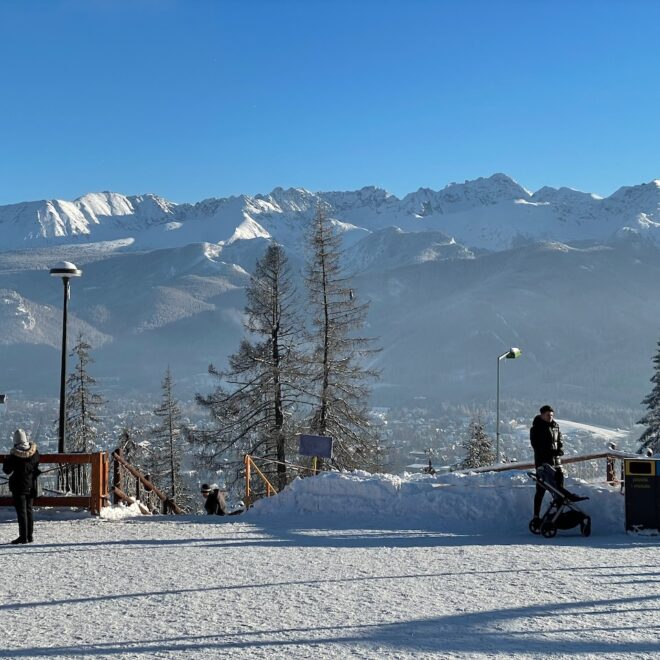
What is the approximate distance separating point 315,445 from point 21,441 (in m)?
6.86

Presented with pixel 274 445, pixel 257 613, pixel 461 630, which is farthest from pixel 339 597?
pixel 274 445

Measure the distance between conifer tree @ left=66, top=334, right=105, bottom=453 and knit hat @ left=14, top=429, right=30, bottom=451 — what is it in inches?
1193

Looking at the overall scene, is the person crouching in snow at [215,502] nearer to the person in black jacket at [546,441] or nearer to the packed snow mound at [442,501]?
the packed snow mound at [442,501]

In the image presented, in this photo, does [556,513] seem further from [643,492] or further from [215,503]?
[215,503]

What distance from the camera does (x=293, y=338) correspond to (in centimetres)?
3247

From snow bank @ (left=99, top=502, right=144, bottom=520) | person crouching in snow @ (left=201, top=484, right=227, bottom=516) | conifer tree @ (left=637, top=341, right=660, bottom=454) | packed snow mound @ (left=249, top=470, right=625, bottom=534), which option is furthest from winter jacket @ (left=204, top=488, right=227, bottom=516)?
conifer tree @ (left=637, top=341, right=660, bottom=454)

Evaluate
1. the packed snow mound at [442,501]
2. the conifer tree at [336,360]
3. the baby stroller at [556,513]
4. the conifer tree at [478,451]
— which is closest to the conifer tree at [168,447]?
the conifer tree at [336,360]

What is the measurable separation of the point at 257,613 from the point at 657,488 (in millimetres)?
7491

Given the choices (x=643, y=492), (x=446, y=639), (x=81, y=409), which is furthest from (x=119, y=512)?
(x=81, y=409)

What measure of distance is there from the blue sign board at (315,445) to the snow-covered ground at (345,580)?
8.79ft

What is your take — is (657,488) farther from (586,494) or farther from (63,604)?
(63,604)

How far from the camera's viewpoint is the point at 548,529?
12.5m

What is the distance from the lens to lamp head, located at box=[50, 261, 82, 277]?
18469 mm

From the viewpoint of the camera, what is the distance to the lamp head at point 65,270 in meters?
18.5
